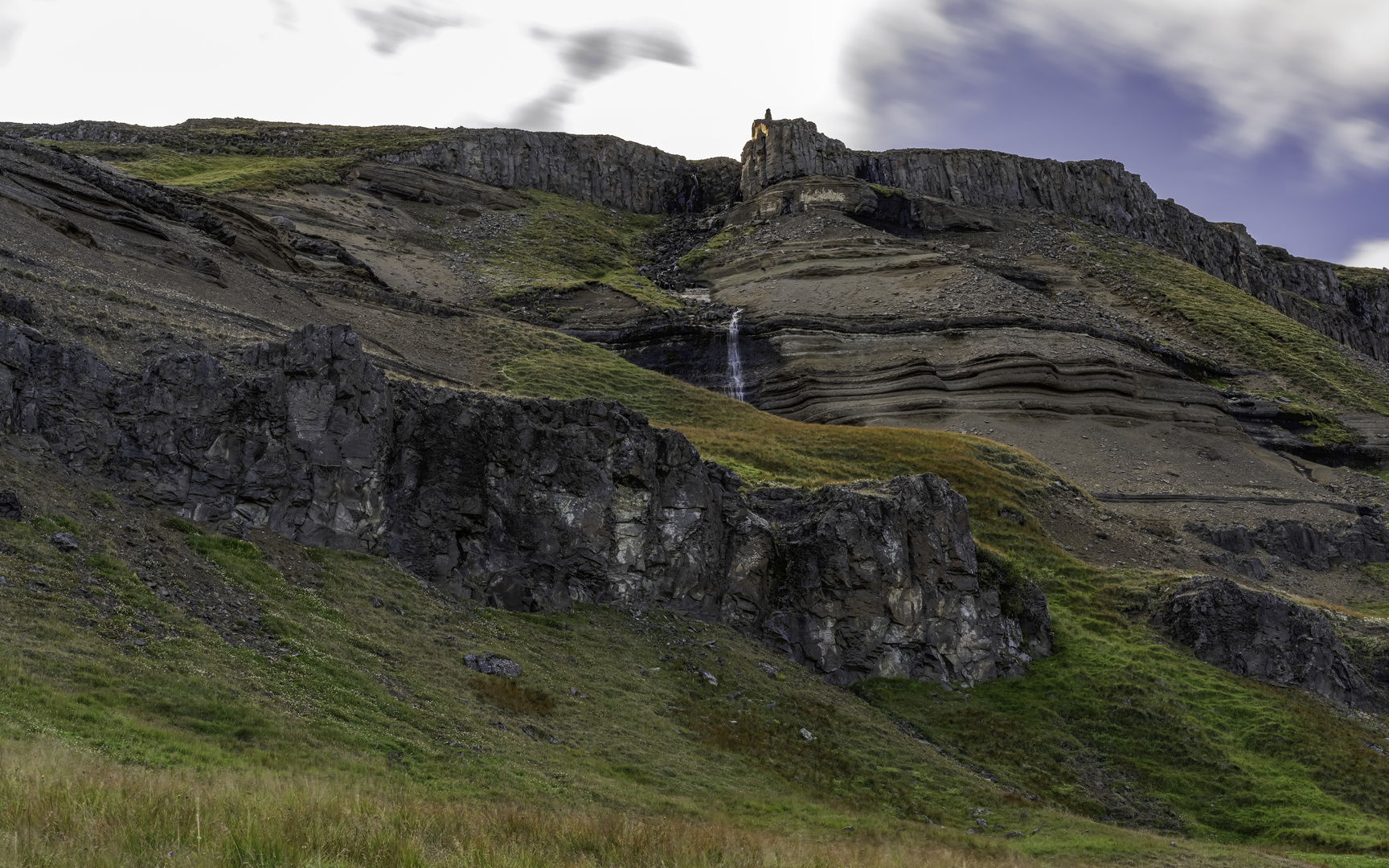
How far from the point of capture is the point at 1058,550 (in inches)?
1586

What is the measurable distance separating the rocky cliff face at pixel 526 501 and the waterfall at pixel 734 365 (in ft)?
128

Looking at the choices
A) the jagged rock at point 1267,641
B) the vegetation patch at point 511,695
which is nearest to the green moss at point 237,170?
the vegetation patch at point 511,695

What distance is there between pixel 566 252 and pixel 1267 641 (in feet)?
279

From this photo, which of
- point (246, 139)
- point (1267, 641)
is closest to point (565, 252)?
point (246, 139)

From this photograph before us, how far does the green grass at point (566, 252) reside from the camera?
86.4 m

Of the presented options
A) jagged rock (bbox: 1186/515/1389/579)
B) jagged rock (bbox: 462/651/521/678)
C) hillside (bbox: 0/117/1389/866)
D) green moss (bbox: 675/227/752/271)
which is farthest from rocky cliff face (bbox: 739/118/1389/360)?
jagged rock (bbox: 462/651/521/678)

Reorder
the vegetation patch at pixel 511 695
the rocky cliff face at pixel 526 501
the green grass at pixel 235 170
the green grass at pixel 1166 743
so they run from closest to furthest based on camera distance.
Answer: the vegetation patch at pixel 511 695 → the rocky cliff face at pixel 526 501 → the green grass at pixel 1166 743 → the green grass at pixel 235 170

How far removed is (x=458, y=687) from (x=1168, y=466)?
56378 mm

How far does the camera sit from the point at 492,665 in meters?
21.8

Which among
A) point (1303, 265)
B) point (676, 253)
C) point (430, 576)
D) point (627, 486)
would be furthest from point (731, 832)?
point (1303, 265)

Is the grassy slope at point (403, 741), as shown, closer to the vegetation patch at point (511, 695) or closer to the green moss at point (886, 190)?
the vegetation patch at point (511, 695)

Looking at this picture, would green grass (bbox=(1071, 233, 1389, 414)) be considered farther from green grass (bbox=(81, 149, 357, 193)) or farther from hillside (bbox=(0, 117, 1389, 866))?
green grass (bbox=(81, 149, 357, 193))

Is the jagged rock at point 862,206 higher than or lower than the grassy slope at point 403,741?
higher

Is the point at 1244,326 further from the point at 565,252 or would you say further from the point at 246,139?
the point at 246,139
